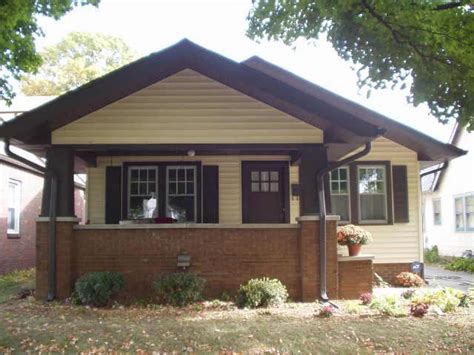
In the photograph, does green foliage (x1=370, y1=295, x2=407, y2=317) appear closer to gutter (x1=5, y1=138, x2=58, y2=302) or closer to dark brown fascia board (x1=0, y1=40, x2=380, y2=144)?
dark brown fascia board (x1=0, y1=40, x2=380, y2=144)

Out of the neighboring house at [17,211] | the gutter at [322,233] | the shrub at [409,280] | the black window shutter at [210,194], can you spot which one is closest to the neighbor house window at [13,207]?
the neighboring house at [17,211]

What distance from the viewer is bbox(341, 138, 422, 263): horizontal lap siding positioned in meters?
14.0

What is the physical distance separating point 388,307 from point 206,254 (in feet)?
11.3

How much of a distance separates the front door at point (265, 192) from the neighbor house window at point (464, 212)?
9312 millimetres

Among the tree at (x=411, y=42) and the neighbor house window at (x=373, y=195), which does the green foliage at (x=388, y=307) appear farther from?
the neighbor house window at (x=373, y=195)

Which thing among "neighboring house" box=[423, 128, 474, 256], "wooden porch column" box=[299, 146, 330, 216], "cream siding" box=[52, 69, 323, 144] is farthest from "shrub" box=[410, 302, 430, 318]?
"neighboring house" box=[423, 128, 474, 256]

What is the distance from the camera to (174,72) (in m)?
10.8

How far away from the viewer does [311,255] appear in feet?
34.1

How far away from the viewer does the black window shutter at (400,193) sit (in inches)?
554

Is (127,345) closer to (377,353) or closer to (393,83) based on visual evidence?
(377,353)

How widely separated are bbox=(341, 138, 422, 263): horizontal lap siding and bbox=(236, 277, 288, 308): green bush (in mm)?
4791

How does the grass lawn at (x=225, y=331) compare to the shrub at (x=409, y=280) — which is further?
the shrub at (x=409, y=280)

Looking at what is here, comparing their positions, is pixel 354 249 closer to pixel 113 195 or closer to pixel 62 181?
pixel 113 195

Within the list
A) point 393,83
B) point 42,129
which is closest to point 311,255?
point 393,83
